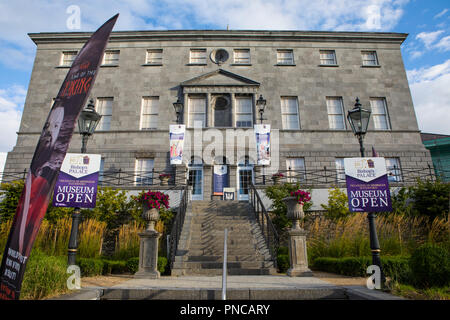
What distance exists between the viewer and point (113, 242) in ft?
41.0

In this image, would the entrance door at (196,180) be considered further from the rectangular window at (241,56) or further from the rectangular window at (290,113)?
the rectangular window at (241,56)

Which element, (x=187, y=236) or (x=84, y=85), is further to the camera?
(x=187, y=236)

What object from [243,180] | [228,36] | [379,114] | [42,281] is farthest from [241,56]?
[42,281]

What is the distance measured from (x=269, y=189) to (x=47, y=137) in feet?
35.4

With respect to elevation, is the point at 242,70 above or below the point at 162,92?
above

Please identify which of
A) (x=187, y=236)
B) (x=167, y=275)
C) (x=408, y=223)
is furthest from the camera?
(x=408, y=223)

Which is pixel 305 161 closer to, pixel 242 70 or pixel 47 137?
pixel 242 70

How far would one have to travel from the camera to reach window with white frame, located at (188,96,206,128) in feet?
67.5

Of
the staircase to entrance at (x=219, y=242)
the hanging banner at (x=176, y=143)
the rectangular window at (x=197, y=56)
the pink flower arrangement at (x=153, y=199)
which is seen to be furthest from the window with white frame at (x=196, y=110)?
the pink flower arrangement at (x=153, y=199)

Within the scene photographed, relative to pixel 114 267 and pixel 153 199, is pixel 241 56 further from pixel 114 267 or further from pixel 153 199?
pixel 114 267

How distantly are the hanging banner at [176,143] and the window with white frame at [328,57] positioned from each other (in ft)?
43.5

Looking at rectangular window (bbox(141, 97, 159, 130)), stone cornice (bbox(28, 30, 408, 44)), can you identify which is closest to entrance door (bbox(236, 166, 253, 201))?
rectangular window (bbox(141, 97, 159, 130))

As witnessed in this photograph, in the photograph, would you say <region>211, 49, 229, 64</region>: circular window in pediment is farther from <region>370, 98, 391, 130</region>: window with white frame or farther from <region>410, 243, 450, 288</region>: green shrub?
<region>410, 243, 450, 288</region>: green shrub

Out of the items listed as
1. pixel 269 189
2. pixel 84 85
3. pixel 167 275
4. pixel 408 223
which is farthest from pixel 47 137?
pixel 408 223
